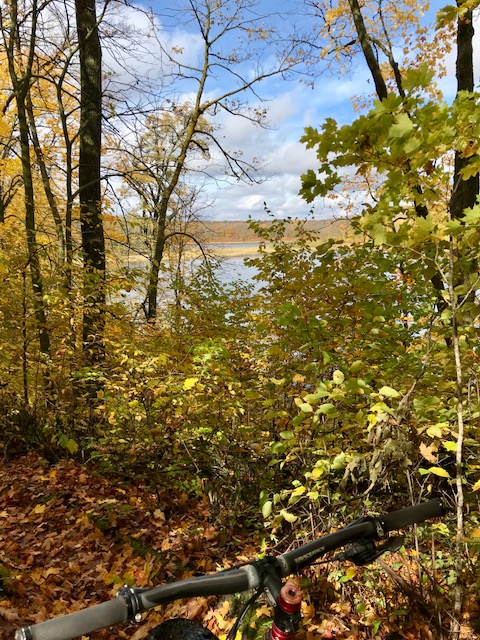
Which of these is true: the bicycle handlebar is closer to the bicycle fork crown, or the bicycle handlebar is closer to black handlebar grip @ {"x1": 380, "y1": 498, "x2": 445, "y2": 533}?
black handlebar grip @ {"x1": 380, "y1": 498, "x2": 445, "y2": 533}

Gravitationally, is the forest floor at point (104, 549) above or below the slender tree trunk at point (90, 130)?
below

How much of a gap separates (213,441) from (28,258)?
151 inches

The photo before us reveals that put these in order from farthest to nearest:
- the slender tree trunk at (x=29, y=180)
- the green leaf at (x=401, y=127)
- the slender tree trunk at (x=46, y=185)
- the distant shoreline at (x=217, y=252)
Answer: the distant shoreline at (x=217, y=252) < the slender tree trunk at (x=46, y=185) < the slender tree trunk at (x=29, y=180) < the green leaf at (x=401, y=127)

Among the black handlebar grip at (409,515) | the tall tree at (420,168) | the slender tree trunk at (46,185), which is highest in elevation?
the slender tree trunk at (46,185)

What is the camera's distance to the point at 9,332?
594cm

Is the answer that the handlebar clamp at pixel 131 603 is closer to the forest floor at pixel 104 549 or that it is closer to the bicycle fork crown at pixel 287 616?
the bicycle fork crown at pixel 287 616

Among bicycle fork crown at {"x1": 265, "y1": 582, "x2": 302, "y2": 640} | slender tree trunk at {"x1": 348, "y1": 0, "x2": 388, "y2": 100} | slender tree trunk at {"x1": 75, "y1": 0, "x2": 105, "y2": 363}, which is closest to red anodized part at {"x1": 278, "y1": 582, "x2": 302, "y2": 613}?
bicycle fork crown at {"x1": 265, "y1": 582, "x2": 302, "y2": 640}

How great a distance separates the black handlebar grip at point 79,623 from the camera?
92 cm

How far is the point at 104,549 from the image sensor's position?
4.09 m

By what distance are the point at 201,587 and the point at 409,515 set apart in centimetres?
92

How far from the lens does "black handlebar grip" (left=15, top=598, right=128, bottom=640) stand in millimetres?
916

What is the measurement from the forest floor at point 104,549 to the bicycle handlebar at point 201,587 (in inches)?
58.4

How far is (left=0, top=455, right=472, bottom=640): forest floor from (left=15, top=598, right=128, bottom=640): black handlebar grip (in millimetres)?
2201

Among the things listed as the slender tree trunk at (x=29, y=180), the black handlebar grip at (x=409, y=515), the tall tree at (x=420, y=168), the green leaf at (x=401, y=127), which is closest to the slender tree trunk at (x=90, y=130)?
the slender tree trunk at (x=29, y=180)
